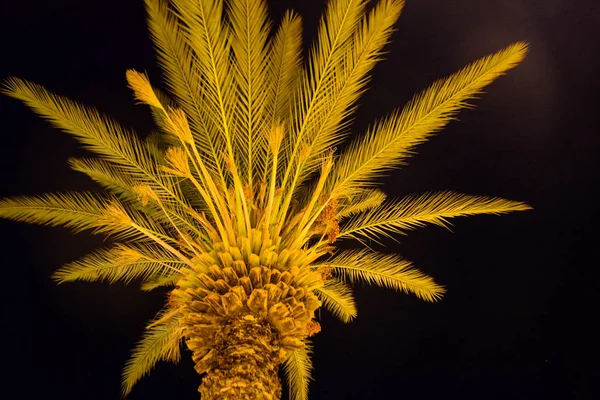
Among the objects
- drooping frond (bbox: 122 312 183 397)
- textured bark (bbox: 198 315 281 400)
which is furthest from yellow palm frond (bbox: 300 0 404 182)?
drooping frond (bbox: 122 312 183 397)

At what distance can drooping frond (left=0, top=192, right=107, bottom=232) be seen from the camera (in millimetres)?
7695

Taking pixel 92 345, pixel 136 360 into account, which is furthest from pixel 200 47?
pixel 92 345

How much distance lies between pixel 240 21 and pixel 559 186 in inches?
232

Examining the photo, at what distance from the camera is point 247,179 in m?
7.72

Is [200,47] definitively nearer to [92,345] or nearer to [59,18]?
[59,18]

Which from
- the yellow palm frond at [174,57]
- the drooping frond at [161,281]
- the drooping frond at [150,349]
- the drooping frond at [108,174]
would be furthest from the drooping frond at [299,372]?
the yellow palm frond at [174,57]

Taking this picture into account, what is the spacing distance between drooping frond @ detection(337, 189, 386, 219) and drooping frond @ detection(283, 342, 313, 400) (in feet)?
6.64

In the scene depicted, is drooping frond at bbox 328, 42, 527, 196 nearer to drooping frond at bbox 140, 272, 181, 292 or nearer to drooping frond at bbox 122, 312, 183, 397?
drooping frond at bbox 140, 272, 181, 292

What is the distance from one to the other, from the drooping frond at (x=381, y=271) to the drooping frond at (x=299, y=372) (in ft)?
4.35

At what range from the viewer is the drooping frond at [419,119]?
712 cm

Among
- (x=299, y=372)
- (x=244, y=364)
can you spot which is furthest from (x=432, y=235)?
(x=244, y=364)

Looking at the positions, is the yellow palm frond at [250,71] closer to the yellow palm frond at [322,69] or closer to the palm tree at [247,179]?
the palm tree at [247,179]

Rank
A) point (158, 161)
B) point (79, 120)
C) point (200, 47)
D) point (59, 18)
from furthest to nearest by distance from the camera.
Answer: point (59, 18) < point (158, 161) < point (79, 120) < point (200, 47)

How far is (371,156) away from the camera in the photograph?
7539mm
